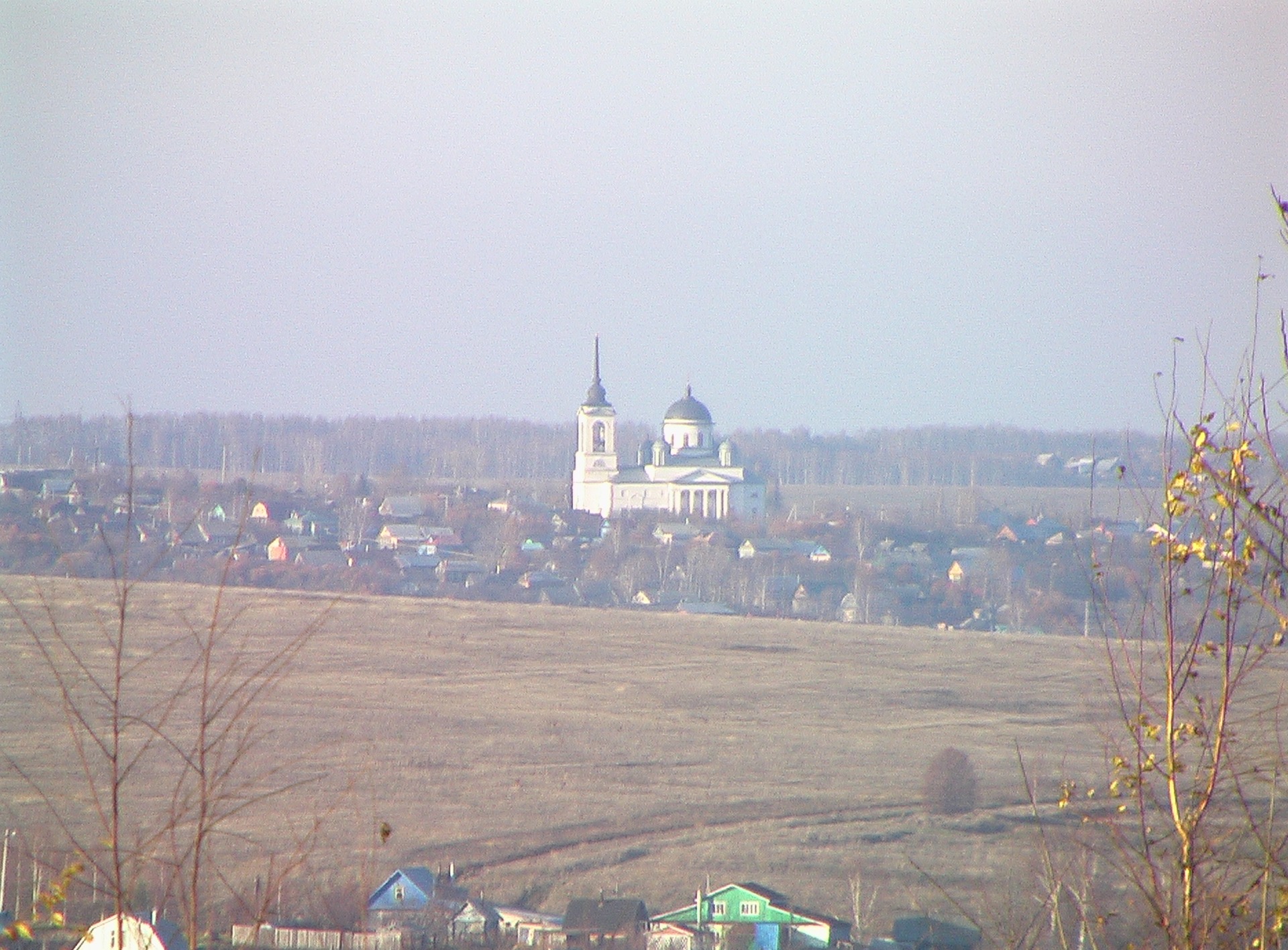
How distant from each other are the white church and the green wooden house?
4093 cm

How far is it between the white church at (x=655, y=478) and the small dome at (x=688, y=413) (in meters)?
0.57

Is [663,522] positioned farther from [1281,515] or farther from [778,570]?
[1281,515]

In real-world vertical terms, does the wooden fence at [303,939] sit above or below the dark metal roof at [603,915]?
above

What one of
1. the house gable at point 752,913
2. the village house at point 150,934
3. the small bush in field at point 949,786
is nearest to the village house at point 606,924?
the house gable at point 752,913

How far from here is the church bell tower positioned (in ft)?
178

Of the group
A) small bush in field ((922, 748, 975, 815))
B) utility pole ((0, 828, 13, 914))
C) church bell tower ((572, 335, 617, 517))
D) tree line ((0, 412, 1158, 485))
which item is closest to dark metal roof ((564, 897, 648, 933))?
utility pole ((0, 828, 13, 914))

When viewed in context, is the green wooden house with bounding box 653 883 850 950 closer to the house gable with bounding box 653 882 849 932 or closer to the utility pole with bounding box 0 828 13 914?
the house gable with bounding box 653 882 849 932

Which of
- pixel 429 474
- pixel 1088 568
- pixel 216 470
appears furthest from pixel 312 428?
pixel 1088 568

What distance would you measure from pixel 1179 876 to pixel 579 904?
6.51 metres

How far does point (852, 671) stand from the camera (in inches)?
848

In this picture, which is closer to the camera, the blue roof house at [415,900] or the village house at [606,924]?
the village house at [606,924]

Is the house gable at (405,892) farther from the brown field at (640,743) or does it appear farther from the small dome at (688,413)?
the small dome at (688,413)

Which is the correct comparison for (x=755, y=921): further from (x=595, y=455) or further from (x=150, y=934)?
(x=595, y=455)

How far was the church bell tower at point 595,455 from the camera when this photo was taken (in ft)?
178
